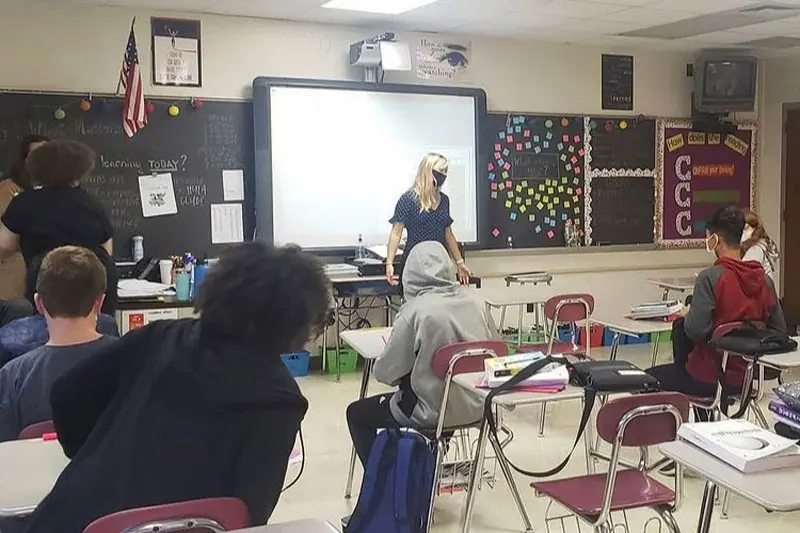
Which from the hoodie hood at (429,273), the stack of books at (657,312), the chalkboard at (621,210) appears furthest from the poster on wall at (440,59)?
the hoodie hood at (429,273)

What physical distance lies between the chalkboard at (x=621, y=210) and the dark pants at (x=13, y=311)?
4855 mm

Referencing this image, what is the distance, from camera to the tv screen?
732cm

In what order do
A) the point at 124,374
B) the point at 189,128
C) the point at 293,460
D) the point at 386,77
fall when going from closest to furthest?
the point at 124,374
the point at 293,460
the point at 189,128
the point at 386,77

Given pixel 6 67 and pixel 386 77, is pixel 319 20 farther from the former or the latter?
pixel 6 67

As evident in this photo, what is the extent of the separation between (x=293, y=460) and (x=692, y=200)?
6.14 m

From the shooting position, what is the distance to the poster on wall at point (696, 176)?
7.46m

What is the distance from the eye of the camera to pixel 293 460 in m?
2.28

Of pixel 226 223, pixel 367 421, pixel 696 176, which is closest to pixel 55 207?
pixel 367 421

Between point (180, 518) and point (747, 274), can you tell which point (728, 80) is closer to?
point (747, 274)

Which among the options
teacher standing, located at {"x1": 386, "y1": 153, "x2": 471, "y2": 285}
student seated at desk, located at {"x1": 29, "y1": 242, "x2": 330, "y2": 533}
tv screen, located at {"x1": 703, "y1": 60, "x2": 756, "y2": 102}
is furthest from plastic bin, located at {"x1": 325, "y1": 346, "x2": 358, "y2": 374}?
student seated at desk, located at {"x1": 29, "y1": 242, "x2": 330, "y2": 533}

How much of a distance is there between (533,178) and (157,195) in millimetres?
2976

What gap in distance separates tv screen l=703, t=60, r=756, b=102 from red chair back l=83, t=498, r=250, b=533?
678 cm

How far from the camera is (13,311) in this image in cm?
348

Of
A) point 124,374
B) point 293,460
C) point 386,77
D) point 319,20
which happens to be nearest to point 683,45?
point 386,77
